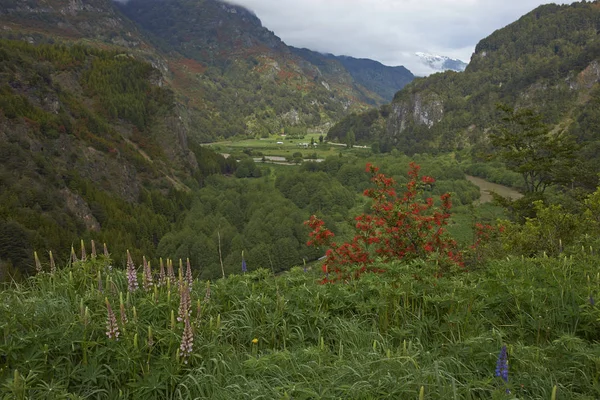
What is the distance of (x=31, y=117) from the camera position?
2484 inches

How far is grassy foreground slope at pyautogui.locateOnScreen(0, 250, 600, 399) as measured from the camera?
3.83 metres

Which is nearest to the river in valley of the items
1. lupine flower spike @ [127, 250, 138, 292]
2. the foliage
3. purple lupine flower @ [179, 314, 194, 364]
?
the foliage

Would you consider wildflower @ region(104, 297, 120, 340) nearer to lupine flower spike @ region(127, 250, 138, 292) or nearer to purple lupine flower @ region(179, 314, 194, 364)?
purple lupine flower @ region(179, 314, 194, 364)

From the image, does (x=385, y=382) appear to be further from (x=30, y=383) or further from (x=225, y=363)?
(x=30, y=383)

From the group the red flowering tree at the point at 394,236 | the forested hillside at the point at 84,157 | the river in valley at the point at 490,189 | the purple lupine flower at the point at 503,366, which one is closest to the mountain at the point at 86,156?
the forested hillside at the point at 84,157

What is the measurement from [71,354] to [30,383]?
1.69 ft

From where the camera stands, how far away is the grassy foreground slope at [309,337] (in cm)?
383

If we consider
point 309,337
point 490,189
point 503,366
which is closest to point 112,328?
point 309,337

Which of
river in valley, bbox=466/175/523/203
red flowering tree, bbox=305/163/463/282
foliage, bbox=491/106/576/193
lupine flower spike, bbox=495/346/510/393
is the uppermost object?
foliage, bbox=491/106/576/193

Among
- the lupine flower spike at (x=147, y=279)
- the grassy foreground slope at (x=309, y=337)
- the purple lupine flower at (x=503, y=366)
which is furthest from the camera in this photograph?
the lupine flower spike at (x=147, y=279)

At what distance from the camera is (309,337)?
213 inches

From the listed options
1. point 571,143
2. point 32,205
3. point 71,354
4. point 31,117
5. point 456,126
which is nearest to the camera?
point 71,354

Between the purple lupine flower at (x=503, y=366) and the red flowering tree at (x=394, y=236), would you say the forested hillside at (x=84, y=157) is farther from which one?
the purple lupine flower at (x=503, y=366)

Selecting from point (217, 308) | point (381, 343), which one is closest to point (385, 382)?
point (381, 343)
